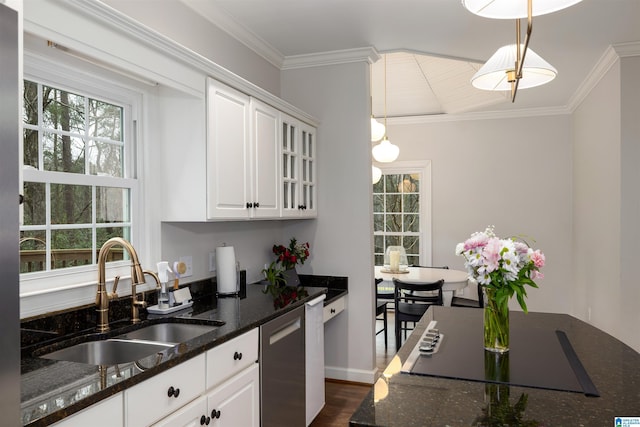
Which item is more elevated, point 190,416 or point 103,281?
point 103,281

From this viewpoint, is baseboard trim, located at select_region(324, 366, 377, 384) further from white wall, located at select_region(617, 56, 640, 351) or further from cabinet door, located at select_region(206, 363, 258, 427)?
white wall, located at select_region(617, 56, 640, 351)

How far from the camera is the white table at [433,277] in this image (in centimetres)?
462

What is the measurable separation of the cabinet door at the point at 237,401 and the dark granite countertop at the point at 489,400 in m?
0.80

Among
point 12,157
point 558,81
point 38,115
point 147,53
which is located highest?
point 558,81

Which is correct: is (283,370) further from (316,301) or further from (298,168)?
(298,168)

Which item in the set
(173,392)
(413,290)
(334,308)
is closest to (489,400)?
(173,392)

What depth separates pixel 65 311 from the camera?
198 cm

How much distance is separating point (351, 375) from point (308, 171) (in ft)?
5.49

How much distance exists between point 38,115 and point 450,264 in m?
5.35

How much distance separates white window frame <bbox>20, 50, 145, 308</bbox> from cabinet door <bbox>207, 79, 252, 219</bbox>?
39cm

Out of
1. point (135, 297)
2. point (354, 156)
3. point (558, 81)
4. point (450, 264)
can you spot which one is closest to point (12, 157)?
A: point (135, 297)

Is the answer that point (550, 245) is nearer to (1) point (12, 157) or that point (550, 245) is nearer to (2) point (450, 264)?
(2) point (450, 264)

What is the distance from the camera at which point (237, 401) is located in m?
2.13

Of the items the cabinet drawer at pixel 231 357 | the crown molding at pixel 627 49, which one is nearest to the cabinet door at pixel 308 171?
the cabinet drawer at pixel 231 357
